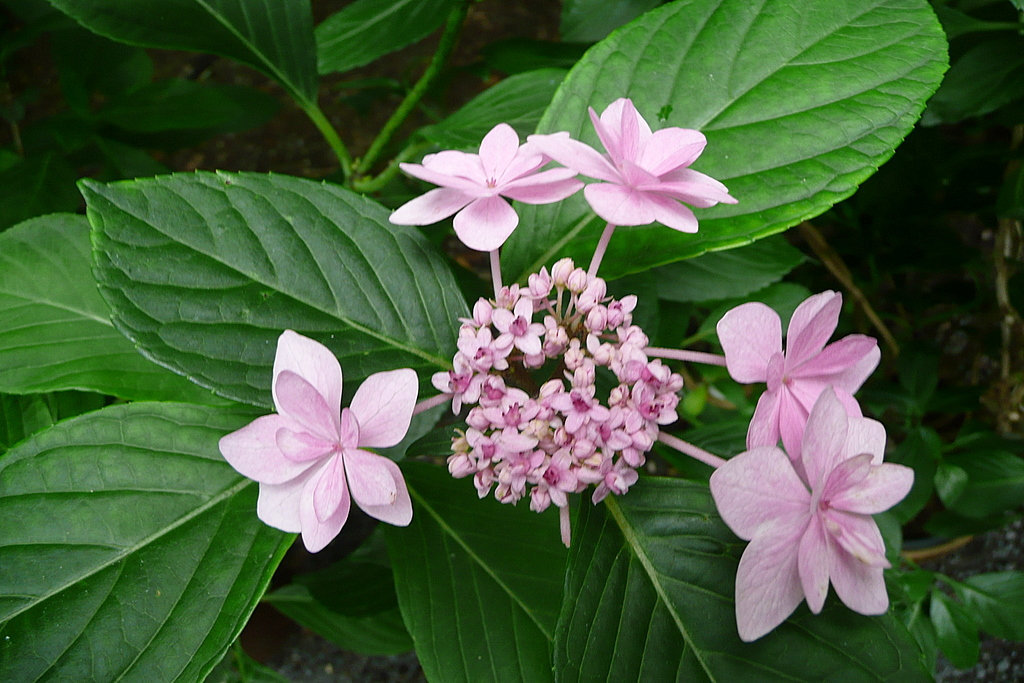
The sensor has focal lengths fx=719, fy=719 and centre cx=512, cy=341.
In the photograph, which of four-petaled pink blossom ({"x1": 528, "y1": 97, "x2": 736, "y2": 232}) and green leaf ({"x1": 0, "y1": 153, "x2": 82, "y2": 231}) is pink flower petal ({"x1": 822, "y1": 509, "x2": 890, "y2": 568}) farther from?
green leaf ({"x1": 0, "y1": 153, "x2": 82, "y2": 231})

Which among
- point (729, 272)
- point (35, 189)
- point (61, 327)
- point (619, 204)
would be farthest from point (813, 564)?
point (35, 189)

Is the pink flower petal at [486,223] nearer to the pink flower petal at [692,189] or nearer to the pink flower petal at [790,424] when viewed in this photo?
the pink flower petal at [692,189]

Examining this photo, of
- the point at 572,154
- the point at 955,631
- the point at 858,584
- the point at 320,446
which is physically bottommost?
the point at 955,631

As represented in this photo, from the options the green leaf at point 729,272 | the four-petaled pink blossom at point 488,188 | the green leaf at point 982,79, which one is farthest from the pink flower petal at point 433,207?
the green leaf at point 982,79

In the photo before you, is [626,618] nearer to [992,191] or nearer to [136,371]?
[136,371]

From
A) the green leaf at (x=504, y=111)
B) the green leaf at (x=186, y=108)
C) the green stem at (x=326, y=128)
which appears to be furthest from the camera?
the green leaf at (x=186, y=108)

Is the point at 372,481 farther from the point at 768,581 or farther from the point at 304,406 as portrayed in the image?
the point at 768,581

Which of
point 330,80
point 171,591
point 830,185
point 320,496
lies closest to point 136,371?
point 171,591
